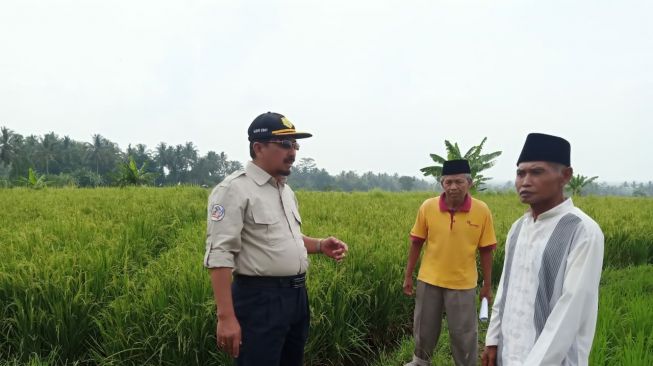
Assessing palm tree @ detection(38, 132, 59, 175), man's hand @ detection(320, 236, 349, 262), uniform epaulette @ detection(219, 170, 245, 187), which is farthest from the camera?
palm tree @ detection(38, 132, 59, 175)

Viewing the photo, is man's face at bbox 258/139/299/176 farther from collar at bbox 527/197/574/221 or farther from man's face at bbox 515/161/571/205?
collar at bbox 527/197/574/221

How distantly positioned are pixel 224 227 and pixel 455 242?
5.43ft

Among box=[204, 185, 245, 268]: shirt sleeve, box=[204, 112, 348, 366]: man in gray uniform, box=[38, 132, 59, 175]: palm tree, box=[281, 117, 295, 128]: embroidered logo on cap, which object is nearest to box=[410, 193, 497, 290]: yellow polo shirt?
box=[204, 112, 348, 366]: man in gray uniform

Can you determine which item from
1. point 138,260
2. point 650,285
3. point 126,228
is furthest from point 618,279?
point 126,228

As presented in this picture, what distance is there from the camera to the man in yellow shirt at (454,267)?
2.72 metres

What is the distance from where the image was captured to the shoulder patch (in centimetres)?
182

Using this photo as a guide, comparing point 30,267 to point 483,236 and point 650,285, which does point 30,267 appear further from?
point 650,285

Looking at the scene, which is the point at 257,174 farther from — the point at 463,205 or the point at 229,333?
the point at 463,205

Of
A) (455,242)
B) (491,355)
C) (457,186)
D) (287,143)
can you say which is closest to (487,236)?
(455,242)

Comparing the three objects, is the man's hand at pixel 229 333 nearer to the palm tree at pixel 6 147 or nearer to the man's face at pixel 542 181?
the man's face at pixel 542 181

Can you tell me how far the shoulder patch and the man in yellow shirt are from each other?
5.23 feet

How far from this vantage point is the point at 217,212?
1.83 metres

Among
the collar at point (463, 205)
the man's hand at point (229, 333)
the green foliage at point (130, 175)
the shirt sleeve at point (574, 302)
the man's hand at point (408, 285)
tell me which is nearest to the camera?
the shirt sleeve at point (574, 302)

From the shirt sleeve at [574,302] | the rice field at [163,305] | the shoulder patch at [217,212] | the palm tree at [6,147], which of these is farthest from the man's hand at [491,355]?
the palm tree at [6,147]
